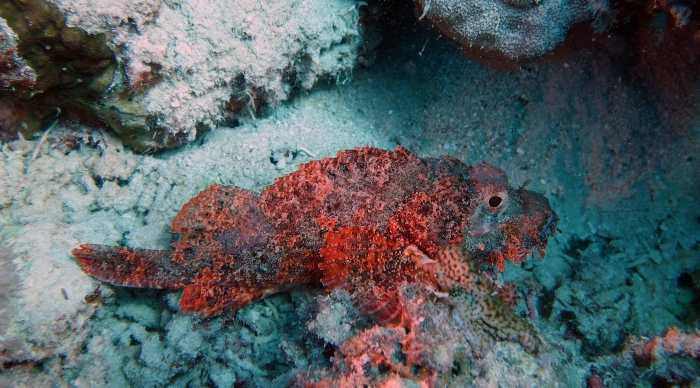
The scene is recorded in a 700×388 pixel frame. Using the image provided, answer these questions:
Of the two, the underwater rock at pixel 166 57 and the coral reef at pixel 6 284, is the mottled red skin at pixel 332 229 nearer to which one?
the coral reef at pixel 6 284

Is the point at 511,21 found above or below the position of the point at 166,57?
above

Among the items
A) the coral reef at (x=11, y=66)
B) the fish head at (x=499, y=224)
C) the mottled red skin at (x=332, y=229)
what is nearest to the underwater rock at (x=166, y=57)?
the coral reef at (x=11, y=66)

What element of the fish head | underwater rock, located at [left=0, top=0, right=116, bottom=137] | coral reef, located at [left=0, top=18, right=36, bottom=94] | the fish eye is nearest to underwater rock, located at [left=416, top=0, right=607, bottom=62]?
the fish head

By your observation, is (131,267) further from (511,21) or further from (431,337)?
(511,21)

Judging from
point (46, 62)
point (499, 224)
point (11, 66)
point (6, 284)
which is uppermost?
point (499, 224)

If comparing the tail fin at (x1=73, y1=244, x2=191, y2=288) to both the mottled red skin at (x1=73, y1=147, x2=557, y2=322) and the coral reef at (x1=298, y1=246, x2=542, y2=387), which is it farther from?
the coral reef at (x1=298, y1=246, x2=542, y2=387)

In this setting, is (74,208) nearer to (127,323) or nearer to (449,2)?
(127,323)

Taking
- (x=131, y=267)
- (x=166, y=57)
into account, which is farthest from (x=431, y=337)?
(x=166, y=57)
